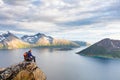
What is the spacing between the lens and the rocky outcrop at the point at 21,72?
37.3 meters

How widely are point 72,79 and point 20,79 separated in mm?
115860

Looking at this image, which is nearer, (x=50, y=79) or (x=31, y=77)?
(x=31, y=77)

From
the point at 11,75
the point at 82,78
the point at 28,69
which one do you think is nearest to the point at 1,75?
the point at 11,75

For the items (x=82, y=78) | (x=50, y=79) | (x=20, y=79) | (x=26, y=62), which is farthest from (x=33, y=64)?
(x=82, y=78)

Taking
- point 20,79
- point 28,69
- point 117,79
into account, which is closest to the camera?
point 20,79

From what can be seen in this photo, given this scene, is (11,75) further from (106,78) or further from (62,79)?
(106,78)

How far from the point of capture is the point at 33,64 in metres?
41.5

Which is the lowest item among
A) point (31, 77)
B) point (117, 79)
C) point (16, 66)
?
point (117, 79)

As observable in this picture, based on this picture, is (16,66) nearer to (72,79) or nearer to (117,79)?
(72,79)

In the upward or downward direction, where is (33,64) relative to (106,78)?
upward

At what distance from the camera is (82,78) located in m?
156

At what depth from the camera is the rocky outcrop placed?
1469 inches

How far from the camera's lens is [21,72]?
3788 cm

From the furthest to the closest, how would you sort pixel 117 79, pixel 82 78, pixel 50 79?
pixel 117 79 < pixel 82 78 < pixel 50 79
